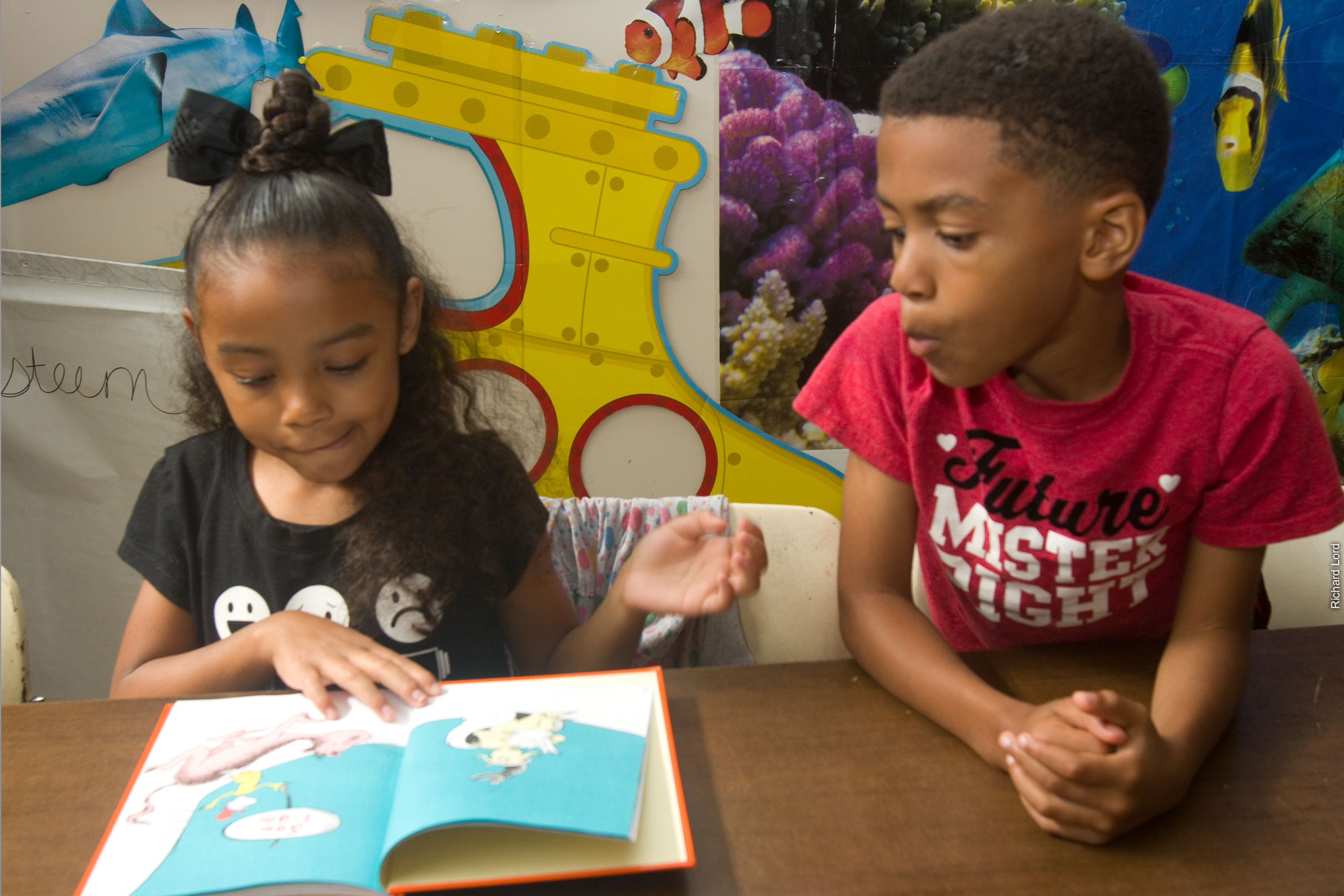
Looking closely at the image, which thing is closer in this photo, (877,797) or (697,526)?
(877,797)

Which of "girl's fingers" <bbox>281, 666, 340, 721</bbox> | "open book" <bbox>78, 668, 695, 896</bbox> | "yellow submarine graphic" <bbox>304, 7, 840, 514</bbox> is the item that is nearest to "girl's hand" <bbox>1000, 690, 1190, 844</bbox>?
"open book" <bbox>78, 668, 695, 896</bbox>

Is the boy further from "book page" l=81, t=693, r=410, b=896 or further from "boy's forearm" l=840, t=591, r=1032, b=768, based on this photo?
"book page" l=81, t=693, r=410, b=896

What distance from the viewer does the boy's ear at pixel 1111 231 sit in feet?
1.94

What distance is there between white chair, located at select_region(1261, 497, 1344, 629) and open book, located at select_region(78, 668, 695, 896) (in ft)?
2.50

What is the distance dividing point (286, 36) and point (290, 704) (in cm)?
119

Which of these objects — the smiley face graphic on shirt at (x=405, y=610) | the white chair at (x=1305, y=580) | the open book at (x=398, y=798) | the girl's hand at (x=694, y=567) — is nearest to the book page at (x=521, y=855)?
the open book at (x=398, y=798)

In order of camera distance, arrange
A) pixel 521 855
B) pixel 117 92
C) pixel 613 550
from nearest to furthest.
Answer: pixel 521 855 → pixel 613 550 → pixel 117 92

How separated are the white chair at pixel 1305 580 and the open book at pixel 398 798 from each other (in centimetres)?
76

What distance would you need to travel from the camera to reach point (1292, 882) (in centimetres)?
46

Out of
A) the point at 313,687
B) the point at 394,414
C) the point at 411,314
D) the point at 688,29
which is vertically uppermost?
the point at 688,29

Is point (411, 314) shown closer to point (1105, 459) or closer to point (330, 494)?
point (330, 494)

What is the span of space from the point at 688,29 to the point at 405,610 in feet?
3.84

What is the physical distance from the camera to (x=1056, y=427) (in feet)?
2.32

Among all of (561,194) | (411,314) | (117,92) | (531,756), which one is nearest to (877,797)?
(531,756)
